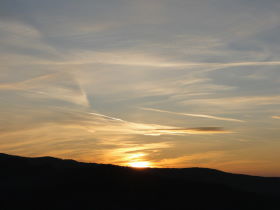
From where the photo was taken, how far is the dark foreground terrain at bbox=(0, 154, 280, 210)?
38.4m

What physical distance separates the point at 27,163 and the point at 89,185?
1357cm

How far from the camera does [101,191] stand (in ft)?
137

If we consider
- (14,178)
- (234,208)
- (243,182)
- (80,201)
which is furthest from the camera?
(243,182)

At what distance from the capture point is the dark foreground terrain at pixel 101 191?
126 ft

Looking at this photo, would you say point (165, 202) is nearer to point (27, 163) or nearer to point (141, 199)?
point (141, 199)

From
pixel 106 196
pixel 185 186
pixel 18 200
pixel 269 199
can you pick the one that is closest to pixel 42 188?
pixel 18 200

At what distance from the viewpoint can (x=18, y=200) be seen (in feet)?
128

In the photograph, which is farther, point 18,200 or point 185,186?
point 185,186

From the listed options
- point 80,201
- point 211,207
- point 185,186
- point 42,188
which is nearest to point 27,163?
point 42,188

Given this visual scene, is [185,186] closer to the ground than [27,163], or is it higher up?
closer to the ground

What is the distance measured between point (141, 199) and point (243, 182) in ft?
130

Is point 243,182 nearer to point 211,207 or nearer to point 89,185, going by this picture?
point 211,207

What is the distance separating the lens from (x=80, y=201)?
38.5 m

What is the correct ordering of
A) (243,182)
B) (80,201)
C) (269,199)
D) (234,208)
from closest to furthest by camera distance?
(80,201)
(234,208)
(269,199)
(243,182)
